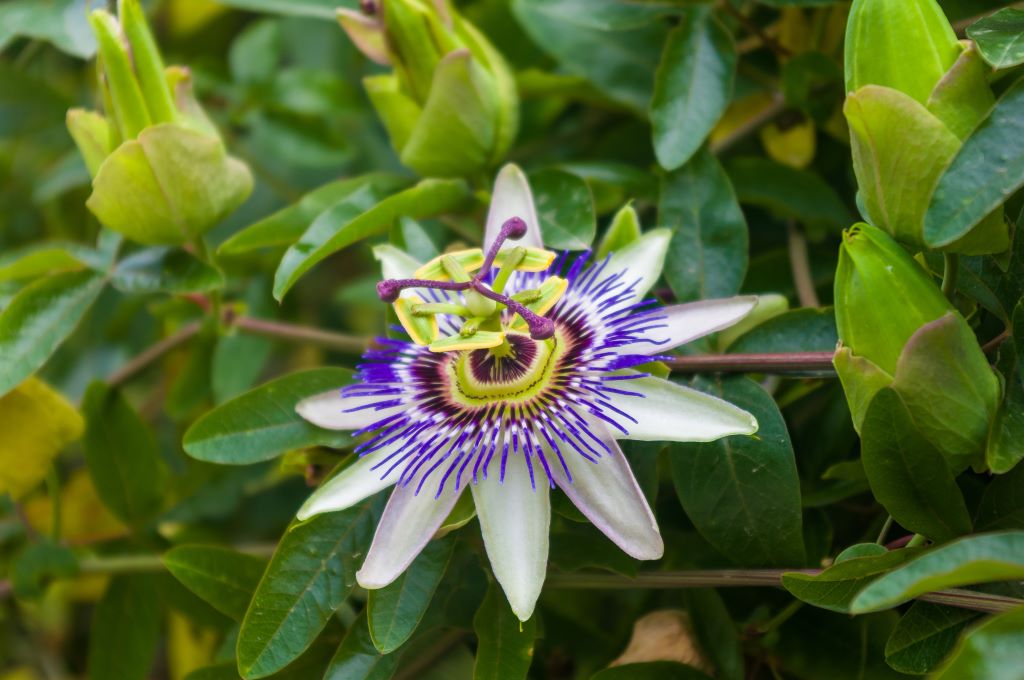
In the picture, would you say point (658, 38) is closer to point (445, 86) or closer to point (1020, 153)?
point (445, 86)

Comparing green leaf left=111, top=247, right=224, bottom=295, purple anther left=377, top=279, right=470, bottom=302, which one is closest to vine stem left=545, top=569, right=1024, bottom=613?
purple anther left=377, top=279, right=470, bottom=302

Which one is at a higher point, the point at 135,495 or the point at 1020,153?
the point at 1020,153

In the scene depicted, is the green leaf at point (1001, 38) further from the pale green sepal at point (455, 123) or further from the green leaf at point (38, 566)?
the green leaf at point (38, 566)

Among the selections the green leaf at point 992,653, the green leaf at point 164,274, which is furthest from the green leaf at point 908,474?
the green leaf at point 164,274

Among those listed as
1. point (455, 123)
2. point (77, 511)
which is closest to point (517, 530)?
point (455, 123)

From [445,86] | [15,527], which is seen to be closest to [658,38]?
[445,86]

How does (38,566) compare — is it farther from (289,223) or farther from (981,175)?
(981,175)
